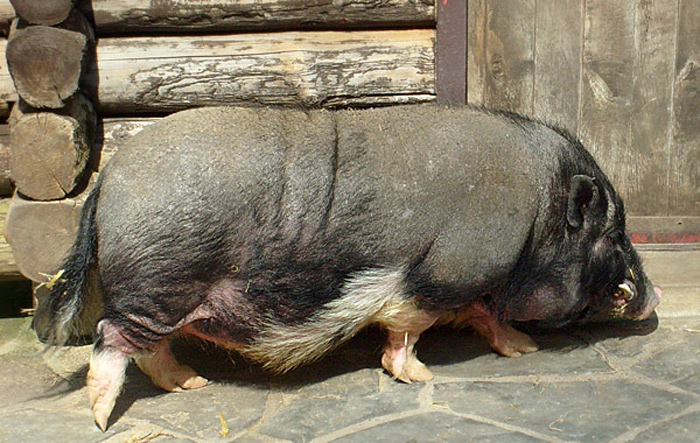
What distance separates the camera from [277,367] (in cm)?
393

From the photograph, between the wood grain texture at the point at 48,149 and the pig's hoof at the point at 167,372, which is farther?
the wood grain texture at the point at 48,149

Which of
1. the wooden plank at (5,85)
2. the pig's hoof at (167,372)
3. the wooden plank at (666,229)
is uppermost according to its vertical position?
the wooden plank at (5,85)

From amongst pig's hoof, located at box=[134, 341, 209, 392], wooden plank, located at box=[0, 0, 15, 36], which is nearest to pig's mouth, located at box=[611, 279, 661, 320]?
pig's hoof, located at box=[134, 341, 209, 392]

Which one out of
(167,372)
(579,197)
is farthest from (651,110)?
(167,372)

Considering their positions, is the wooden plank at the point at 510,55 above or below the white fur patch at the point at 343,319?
above

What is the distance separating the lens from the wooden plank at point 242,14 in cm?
412

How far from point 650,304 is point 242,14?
251 centimetres

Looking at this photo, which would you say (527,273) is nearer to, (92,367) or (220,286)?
(220,286)

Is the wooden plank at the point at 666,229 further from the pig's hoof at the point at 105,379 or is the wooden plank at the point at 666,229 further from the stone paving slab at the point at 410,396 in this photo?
the pig's hoof at the point at 105,379

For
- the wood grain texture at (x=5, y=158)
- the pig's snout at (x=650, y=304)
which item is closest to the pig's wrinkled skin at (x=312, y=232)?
the pig's snout at (x=650, y=304)

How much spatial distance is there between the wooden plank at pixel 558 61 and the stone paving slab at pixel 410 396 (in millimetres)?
1176

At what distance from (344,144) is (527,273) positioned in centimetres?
103

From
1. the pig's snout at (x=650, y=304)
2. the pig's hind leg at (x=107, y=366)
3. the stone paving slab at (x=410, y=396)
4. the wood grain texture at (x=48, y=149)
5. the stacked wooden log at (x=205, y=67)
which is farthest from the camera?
the pig's snout at (x=650, y=304)

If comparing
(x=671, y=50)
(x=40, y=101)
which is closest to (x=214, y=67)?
(x=40, y=101)
